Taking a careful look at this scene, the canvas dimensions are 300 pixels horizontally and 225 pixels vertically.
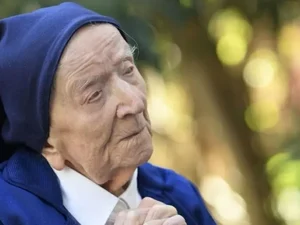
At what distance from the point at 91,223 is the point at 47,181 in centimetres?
9

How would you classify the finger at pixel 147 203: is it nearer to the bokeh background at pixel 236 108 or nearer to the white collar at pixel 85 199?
the white collar at pixel 85 199

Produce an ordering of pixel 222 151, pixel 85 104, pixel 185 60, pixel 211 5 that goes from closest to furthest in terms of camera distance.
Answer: pixel 85 104
pixel 211 5
pixel 185 60
pixel 222 151

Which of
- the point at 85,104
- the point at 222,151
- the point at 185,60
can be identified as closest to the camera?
the point at 85,104

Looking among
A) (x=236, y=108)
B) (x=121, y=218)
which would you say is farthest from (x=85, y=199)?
(x=236, y=108)

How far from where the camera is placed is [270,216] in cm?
205

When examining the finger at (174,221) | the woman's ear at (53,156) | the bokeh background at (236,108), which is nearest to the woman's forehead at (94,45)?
the woman's ear at (53,156)

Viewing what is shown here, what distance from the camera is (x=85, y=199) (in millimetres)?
943

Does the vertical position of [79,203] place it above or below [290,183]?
above

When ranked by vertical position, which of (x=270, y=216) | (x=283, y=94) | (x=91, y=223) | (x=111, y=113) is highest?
(x=111, y=113)

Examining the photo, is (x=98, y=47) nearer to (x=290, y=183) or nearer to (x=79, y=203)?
(x=79, y=203)

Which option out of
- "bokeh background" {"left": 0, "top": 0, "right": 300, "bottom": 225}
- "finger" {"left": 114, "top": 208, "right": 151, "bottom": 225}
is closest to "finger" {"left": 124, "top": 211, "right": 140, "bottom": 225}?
"finger" {"left": 114, "top": 208, "right": 151, "bottom": 225}

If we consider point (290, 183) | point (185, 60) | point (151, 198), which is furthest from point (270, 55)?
point (151, 198)

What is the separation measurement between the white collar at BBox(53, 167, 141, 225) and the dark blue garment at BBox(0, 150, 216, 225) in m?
0.02

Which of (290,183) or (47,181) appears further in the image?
(290,183)
